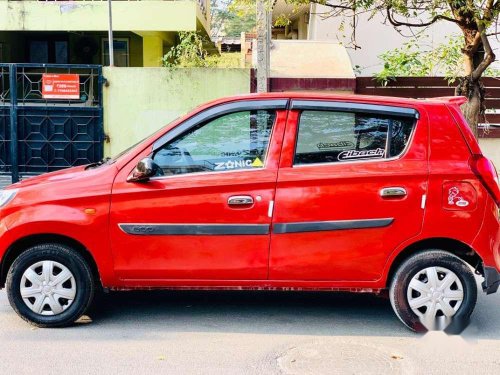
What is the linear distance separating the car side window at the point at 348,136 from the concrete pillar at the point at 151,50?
14.4m

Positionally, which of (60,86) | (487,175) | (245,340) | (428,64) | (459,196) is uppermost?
(428,64)

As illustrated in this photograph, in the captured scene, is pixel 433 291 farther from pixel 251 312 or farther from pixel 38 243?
pixel 38 243

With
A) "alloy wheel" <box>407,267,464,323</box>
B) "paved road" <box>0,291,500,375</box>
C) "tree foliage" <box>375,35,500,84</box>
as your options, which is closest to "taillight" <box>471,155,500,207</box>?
"alloy wheel" <box>407,267,464,323</box>

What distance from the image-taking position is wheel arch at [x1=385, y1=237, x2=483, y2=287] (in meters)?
4.68

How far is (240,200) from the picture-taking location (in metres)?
4.55

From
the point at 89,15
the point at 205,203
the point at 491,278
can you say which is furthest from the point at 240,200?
the point at 89,15

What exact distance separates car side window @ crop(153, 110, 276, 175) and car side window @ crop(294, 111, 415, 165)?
29 cm

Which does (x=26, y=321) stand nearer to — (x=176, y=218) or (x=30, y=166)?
(x=176, y=218)

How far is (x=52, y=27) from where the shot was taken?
15938mm

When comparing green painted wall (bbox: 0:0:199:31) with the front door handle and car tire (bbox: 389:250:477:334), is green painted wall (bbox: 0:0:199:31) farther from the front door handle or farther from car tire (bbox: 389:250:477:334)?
car tire (bbox: 389:250:477:334)

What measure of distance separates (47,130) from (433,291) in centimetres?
814

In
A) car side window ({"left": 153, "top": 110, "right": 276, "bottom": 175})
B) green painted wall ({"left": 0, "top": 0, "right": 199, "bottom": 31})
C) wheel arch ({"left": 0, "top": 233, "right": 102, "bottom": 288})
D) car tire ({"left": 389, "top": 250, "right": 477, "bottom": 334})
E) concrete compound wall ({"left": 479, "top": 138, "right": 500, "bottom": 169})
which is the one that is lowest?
car tire ({"left": 389, "top": 250, "right": 477, "bottom": 334})

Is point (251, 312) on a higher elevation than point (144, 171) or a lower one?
lower

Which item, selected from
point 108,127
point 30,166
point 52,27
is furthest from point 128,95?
point 52,27
